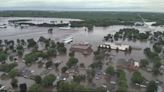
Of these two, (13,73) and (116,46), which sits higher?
(116,46)

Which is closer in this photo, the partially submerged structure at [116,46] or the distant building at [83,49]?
the distant building at [83,49]

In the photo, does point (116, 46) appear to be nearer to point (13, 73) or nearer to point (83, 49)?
point (83, 49)

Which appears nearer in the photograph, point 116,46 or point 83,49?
point 83,49

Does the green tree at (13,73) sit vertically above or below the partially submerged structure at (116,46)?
below

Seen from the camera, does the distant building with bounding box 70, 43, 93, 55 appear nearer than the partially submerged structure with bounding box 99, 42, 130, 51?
Yes

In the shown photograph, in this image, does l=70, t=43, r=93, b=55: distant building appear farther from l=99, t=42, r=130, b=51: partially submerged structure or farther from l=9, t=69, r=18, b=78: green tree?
l=9, t=69, r=18, b=78: green tree

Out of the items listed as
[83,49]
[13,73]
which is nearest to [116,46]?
[83,49]

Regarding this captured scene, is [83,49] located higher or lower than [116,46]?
lower

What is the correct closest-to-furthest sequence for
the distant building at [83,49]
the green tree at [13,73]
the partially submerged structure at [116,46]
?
the green tree at [13,73], the distant building at [83,49], the partially submerged structure at [116,46]

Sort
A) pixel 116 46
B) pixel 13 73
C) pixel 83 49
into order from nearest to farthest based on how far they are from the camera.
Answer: pixel 13 73 → pixel 83 49 → pixel 116 46

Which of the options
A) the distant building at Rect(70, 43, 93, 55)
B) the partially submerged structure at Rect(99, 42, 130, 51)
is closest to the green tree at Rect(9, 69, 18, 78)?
the distant building at Rect(70, 43, 93, 55)

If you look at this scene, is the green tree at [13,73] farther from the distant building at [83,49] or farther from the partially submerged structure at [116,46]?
the partially submerged structure at [116,46]

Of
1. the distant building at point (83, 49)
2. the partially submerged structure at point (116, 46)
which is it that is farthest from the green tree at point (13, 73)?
the partially submerged structure at point (116, 46)

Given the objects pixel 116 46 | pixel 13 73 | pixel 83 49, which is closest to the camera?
pixel 13 73
